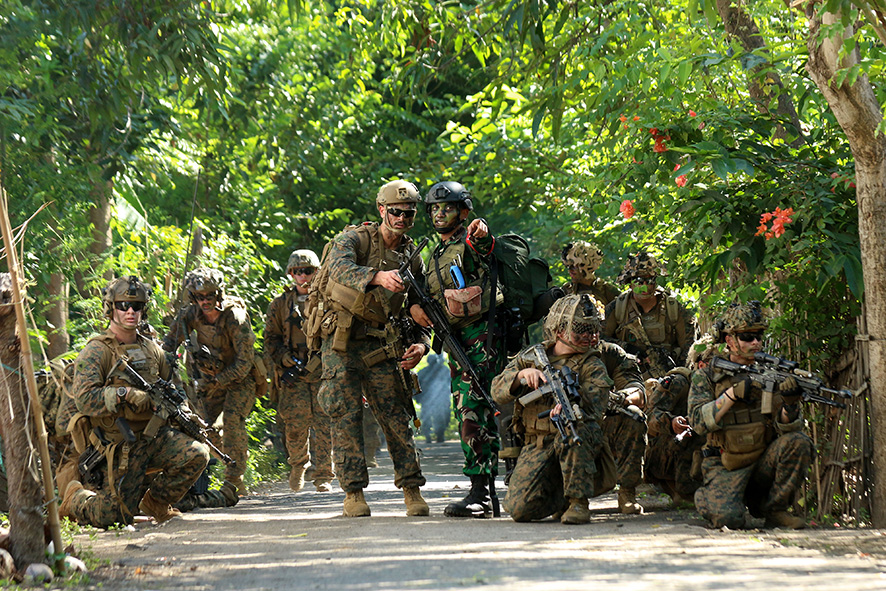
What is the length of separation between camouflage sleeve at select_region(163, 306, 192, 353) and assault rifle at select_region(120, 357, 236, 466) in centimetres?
246

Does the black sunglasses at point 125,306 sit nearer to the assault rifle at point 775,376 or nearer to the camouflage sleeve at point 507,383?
the camouflage sleeve at point 507,383

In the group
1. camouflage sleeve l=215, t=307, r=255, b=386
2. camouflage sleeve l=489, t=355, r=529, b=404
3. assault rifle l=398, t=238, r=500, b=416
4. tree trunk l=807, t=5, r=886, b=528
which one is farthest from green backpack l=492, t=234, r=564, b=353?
camouflage sleeve l=215, t=307, r=255, b=386

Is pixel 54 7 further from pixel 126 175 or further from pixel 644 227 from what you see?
pixel 644 227

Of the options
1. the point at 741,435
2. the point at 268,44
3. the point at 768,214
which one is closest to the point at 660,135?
the point at 768,214

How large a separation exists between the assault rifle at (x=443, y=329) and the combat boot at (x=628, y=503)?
1.13 m

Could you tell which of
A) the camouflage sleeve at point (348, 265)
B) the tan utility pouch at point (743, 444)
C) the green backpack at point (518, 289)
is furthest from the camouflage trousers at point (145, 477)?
the tan utility pouch at point (743, 444)

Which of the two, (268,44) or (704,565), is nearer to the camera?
(704,565)

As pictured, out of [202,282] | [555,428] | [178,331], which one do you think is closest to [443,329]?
[555,428]

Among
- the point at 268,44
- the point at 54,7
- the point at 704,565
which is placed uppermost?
the point at 268,44

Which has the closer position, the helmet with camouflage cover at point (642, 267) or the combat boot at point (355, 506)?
the combat boot at point (355, 506)

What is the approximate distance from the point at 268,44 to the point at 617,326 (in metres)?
9.27

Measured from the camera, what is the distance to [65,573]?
17.6 feet

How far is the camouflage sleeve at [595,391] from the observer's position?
733cm

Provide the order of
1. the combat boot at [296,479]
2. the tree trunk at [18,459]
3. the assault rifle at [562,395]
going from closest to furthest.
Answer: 1. the tree trunk at [18,459]
2. the assault rifle at [562,395]
3. the combat boot at [296,479]
